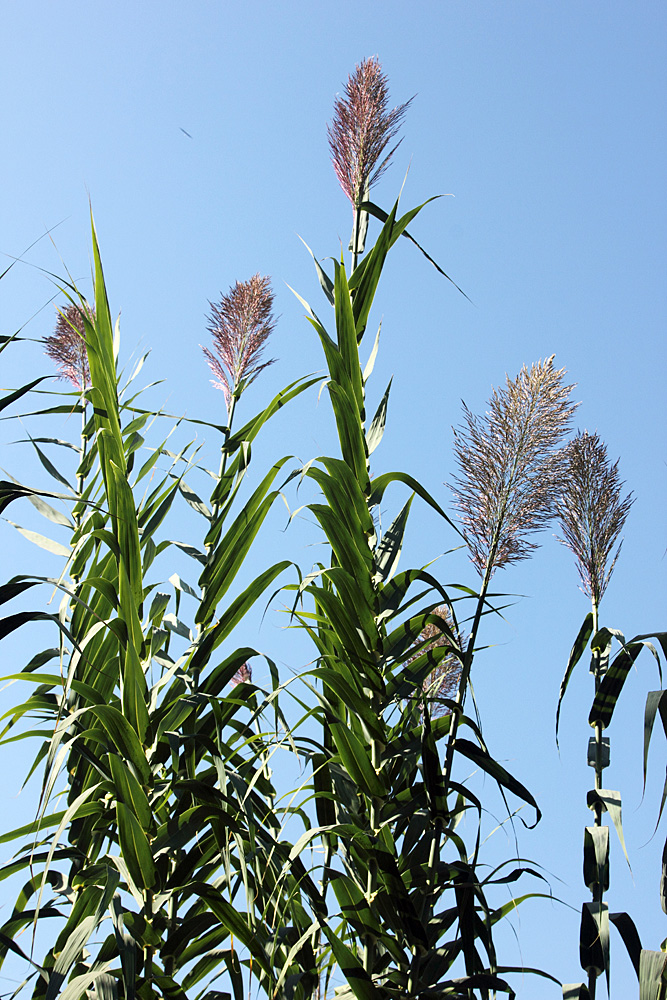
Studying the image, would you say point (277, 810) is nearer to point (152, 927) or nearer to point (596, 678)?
point (152, 927)

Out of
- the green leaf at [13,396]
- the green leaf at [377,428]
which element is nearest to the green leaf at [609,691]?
the green leaf at [377,428]

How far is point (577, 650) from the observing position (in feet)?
4.60

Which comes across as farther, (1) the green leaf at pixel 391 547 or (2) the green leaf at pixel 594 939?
(1) the green leaf at pixel 391 547

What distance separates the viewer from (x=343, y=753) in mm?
1155

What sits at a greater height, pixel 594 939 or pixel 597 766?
pixel 597 766

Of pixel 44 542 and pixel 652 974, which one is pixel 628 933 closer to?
pixel 652 974

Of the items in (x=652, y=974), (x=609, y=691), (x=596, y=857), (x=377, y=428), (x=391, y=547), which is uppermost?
(x=377, y=428)

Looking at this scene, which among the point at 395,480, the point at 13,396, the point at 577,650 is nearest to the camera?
the point at 13,396

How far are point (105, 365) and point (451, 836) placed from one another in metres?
0.81

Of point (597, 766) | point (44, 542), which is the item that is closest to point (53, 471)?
point (44, 542)

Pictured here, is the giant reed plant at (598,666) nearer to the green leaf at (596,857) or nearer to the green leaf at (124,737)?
the green leaf at (596,857)

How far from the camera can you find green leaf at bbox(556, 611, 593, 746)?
1359 mm

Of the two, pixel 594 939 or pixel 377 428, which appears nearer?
pixel 594 939

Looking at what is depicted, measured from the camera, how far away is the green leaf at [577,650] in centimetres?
136
